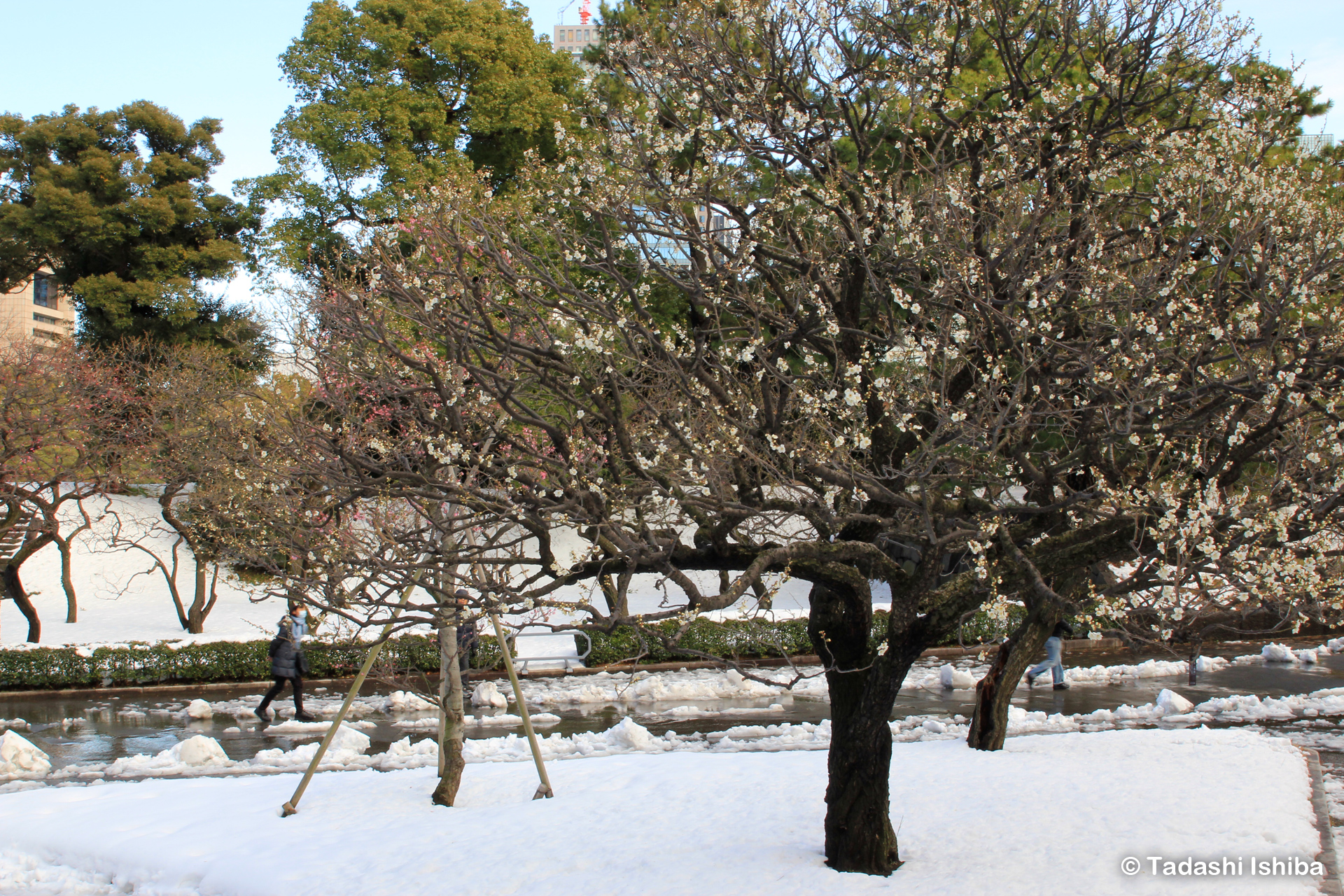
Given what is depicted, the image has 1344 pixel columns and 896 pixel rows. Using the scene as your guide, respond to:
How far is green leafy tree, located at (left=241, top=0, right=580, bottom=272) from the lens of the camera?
92.7 ft

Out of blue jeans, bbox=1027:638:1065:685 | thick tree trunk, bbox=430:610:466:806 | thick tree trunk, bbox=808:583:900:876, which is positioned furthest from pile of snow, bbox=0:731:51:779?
blue jeans, bbox=1027:638:1065:685

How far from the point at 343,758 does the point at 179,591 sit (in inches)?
775

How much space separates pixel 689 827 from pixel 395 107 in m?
25.5

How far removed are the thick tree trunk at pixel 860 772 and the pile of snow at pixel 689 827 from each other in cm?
20

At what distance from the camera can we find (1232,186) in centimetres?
828

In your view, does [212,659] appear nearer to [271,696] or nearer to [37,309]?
[271,696]

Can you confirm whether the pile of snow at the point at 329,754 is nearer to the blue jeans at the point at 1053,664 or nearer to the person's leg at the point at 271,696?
the person's leg at the point at 271,696

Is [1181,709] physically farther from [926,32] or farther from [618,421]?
[618,421]

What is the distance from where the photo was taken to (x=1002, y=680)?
11.9 meters

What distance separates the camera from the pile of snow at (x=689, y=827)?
301 inches

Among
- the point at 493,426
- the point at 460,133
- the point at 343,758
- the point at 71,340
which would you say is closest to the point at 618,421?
the point at 493,426

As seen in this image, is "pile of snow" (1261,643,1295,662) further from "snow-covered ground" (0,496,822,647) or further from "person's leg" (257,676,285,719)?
"person's leg" (257,676,285,719)

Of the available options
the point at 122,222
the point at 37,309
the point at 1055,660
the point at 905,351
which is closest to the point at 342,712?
the point at 905,351

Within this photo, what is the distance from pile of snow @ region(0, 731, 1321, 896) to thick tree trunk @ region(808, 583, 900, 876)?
0.20 metres
